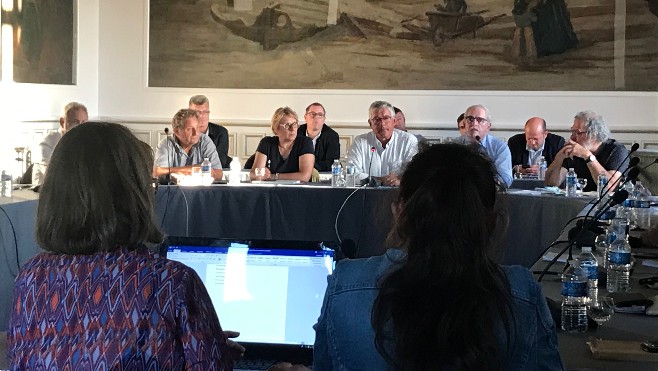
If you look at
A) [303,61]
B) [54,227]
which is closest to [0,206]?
[54,227]

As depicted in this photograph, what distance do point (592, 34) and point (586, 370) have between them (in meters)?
7.71

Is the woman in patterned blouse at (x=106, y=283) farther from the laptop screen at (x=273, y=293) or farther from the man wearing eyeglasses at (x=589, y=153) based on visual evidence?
the man wearing eyeglasses at (x=589, y=153)

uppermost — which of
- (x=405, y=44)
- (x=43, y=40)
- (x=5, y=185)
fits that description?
(x=405, y=44)

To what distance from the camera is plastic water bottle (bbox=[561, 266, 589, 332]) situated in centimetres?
229

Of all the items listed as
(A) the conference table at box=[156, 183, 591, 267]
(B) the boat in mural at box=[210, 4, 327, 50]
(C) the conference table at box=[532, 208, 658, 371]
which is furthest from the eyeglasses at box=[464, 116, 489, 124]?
(C) the conference table at box=[532, 208, 658, 371]

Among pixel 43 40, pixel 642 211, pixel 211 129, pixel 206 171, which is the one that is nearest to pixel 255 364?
pixel 642 211

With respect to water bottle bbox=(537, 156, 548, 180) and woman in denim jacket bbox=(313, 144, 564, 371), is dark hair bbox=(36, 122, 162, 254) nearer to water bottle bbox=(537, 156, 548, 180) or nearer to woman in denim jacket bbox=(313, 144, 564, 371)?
woman in denim jacket bbox=(313, 144, 564, 371)

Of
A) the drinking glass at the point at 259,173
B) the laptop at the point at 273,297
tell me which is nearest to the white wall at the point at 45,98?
the drinking glass at the point at 259,173

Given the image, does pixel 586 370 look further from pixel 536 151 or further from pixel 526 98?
pixel 526 98

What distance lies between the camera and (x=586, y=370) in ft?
6.15

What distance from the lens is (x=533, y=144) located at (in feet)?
26.9

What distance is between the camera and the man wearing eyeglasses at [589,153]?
21.5 feet

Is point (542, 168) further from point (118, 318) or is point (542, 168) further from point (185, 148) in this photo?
point (118, 318)

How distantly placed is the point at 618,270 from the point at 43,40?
7255 millimetres
